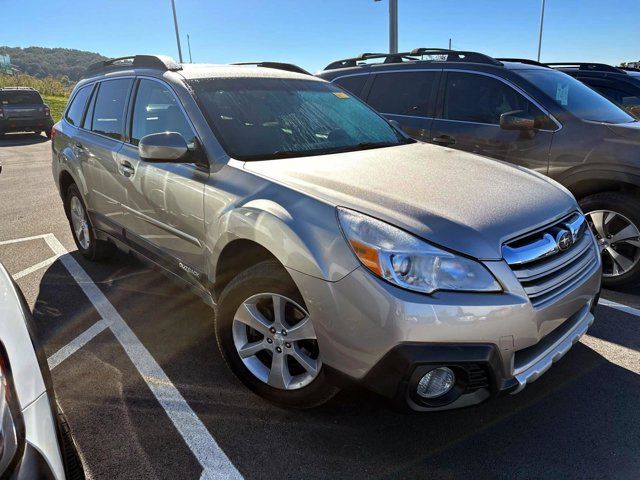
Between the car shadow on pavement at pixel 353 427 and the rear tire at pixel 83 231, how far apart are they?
1589 millimetres

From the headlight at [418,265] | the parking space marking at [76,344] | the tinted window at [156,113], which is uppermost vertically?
the tinted window at [156,113]

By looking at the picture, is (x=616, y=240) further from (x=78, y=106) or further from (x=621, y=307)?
(x=78, y=106)

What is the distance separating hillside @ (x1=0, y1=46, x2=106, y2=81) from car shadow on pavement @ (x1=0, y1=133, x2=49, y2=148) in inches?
2637

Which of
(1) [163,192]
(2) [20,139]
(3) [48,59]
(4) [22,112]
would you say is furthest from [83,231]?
(3) [48,59]

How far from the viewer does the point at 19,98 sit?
16938mm

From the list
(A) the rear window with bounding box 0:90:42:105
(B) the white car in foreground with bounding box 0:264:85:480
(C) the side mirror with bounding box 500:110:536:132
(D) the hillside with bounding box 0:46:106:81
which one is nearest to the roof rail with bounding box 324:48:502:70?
(C) the side mirror with bounding box 500:110:536:132

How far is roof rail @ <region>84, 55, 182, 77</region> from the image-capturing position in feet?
10.9

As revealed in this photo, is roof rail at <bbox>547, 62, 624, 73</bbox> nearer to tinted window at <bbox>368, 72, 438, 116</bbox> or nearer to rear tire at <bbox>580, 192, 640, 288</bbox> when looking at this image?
tinted window at <bbox>368, 72, 438, 116</bbox>

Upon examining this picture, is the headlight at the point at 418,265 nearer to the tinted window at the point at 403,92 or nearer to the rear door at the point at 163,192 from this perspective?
the rear door at the point at 163,192

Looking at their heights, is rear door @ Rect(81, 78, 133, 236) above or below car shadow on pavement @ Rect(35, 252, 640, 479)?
→ above

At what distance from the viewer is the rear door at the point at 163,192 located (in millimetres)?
2830

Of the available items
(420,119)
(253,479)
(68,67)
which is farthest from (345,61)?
(68,67)

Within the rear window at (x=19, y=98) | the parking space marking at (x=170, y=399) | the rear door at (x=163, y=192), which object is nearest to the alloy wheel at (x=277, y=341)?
the parking space marking at (x=170, y=399)

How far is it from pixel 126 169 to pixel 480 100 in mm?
3204
